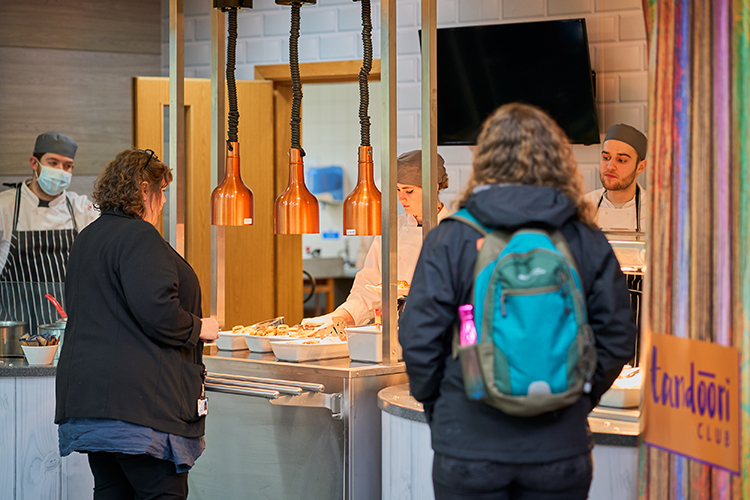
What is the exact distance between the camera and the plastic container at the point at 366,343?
2689 mm

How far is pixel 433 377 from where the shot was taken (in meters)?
1.62

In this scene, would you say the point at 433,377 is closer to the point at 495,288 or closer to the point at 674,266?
the point at 495,288

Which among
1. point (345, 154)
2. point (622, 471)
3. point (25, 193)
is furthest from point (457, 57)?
point (345, 154)

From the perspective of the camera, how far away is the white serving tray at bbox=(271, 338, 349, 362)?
272 cm

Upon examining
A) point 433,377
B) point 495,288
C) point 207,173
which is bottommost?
point 433,377

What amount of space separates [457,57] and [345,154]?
4.10 metres

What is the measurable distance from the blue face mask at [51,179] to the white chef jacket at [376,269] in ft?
5.49

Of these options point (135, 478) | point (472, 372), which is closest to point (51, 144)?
point (135, 478)

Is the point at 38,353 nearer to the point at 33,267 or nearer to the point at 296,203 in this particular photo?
the point at 296,203

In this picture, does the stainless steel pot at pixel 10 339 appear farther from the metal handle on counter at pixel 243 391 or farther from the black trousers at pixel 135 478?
the black trousers at pixel 135 478

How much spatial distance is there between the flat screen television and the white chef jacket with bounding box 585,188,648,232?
330 mm

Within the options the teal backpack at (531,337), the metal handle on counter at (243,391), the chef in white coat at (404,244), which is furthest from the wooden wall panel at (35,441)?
the teal backpack at (531,337)

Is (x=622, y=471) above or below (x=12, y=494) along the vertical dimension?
above

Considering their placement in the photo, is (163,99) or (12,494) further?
(163,99)
